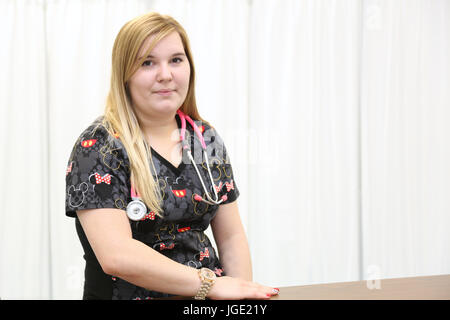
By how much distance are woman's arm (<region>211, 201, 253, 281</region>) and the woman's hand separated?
0.33m

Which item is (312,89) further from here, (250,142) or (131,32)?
(131,32)

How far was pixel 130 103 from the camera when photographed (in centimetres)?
145

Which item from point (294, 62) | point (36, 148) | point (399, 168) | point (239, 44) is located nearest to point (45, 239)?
point (36, 148)

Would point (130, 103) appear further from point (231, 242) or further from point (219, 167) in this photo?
point (231, 242)

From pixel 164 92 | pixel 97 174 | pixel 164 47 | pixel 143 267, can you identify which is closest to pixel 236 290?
pixel 143 267

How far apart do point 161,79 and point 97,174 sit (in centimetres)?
33

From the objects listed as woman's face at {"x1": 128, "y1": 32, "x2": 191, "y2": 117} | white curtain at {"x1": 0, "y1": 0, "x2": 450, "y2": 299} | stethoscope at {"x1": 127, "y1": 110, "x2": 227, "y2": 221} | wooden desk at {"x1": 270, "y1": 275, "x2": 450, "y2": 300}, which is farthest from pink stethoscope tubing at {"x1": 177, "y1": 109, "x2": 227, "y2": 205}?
white curtain at {"x1": 0, "y1": 0, "x2": 450, "y2": 299}

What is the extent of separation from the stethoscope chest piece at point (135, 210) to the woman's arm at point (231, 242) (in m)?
0.34

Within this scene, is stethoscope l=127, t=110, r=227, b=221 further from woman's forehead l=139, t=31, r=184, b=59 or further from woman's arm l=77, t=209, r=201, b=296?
woman's forehead l=139, t=31, r=184, b=59

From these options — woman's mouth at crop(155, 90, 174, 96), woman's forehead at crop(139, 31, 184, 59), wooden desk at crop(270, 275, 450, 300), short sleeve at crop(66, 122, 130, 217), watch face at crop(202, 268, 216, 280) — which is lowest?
wooden desk at crop(270, 275, 450, 300)

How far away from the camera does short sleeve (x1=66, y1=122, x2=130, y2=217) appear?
4.17 feet

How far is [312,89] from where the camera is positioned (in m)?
2.90
